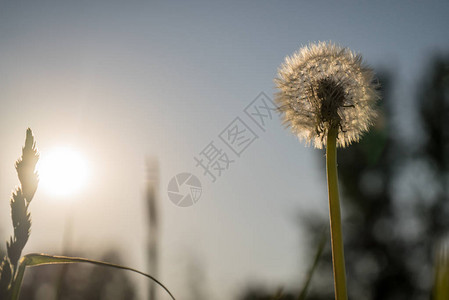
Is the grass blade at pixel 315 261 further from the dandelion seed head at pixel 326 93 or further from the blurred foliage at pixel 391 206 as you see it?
the blurred foliage at pixel 391 206

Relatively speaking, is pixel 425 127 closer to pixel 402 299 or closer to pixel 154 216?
pixel 402 299

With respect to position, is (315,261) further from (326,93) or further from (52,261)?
(326,93)

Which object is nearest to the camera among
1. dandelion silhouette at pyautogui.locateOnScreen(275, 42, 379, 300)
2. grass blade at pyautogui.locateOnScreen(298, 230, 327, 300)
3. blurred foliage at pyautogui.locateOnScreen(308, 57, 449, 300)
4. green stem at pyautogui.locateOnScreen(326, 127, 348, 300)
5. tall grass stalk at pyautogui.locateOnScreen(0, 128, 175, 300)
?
tall grass stalk at pyautogui.locateOnScreen(0, 128, 175, 300)

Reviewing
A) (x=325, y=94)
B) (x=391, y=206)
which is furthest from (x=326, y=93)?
(x=391, y=206)

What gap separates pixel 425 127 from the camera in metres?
18.1

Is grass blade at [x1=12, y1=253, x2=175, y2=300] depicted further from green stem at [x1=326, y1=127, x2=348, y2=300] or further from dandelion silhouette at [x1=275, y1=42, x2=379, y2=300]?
dandelion silhouette at [x1=275, y1=42, x2=379, y2=300]

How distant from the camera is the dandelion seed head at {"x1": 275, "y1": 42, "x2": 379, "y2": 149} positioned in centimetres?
223

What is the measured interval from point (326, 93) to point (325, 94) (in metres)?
0.02

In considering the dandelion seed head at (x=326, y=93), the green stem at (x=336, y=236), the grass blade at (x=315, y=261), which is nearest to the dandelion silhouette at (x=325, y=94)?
the dandelion seed head at (x=326, y=93)

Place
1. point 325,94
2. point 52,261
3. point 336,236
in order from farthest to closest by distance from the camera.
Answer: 1. point 325,94
2. point 336,236
3. point 52,261

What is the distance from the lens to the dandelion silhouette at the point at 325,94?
2221 mm

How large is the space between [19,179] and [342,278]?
0.98 meters

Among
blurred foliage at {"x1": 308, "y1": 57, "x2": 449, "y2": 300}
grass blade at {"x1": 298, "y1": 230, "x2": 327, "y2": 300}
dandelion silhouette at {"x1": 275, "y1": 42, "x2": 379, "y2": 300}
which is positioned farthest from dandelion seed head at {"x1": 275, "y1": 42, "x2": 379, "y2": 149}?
blurred foliage at {"x1": 308, "y1": 57, "x2": 449, "y2": 300}

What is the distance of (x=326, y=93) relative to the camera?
7.41 ft
